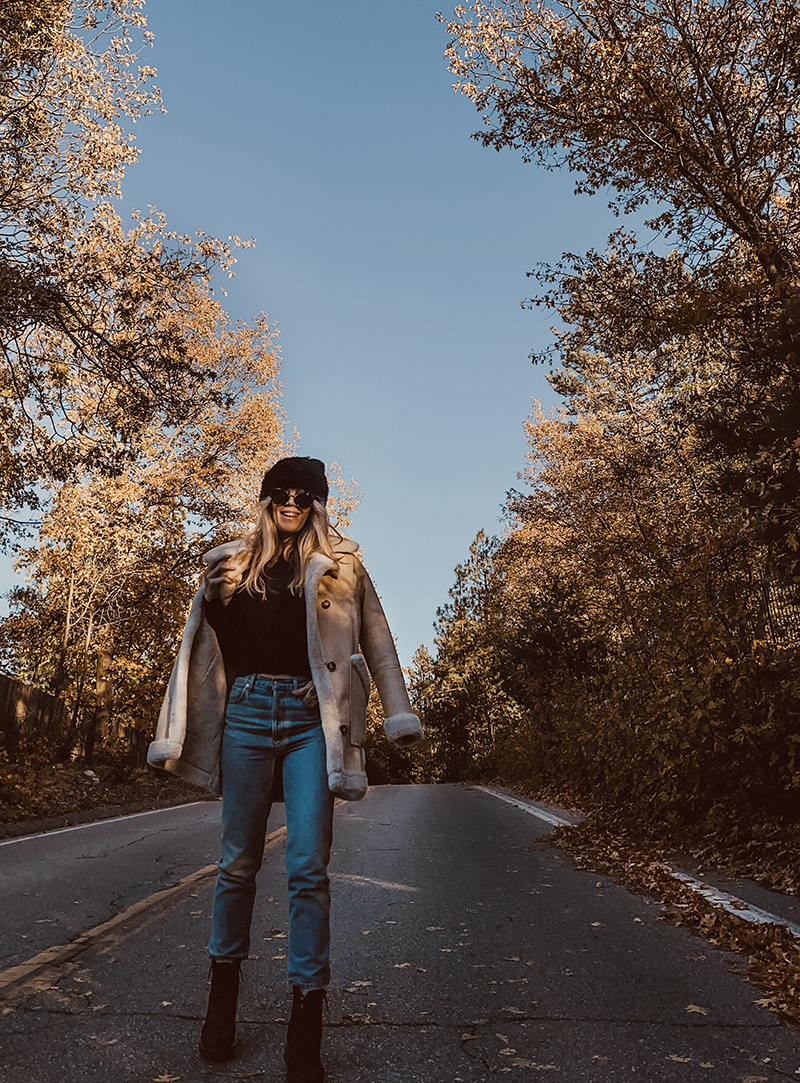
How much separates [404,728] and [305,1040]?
1.12 m

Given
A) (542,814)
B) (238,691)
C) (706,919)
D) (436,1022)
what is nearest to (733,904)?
(706,919)

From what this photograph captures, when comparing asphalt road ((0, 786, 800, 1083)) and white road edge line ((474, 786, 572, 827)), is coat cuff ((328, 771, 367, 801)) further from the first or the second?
white road edge line ((474, 786, 572, 827))

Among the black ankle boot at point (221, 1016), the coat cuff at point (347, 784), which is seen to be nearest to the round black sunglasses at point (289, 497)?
the coat cuff at point (347, 784)

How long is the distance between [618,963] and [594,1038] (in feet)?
4.41

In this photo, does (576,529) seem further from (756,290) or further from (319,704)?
(319,704)

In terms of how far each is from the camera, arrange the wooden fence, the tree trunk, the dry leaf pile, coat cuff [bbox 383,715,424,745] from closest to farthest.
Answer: coat cuff [bbox 383,715,424,745], the dry leaf pile, the wooden fence, the tree trunk

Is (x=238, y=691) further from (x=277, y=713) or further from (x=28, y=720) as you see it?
(x=28, y=720)

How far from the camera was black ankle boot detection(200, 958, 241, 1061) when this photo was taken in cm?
333

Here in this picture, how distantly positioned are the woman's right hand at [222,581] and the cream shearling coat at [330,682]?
0.05m

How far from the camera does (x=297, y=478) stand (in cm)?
387

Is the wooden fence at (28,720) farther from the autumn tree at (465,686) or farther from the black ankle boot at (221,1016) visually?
the autumn tree at (465,686)

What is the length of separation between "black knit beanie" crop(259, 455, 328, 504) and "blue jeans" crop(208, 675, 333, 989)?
2.71ft

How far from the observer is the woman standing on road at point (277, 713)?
336 cm

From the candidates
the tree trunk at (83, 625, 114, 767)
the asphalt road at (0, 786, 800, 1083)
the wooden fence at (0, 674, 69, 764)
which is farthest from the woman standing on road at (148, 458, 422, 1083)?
the tree trunk at (83, 625, 114, 767)
